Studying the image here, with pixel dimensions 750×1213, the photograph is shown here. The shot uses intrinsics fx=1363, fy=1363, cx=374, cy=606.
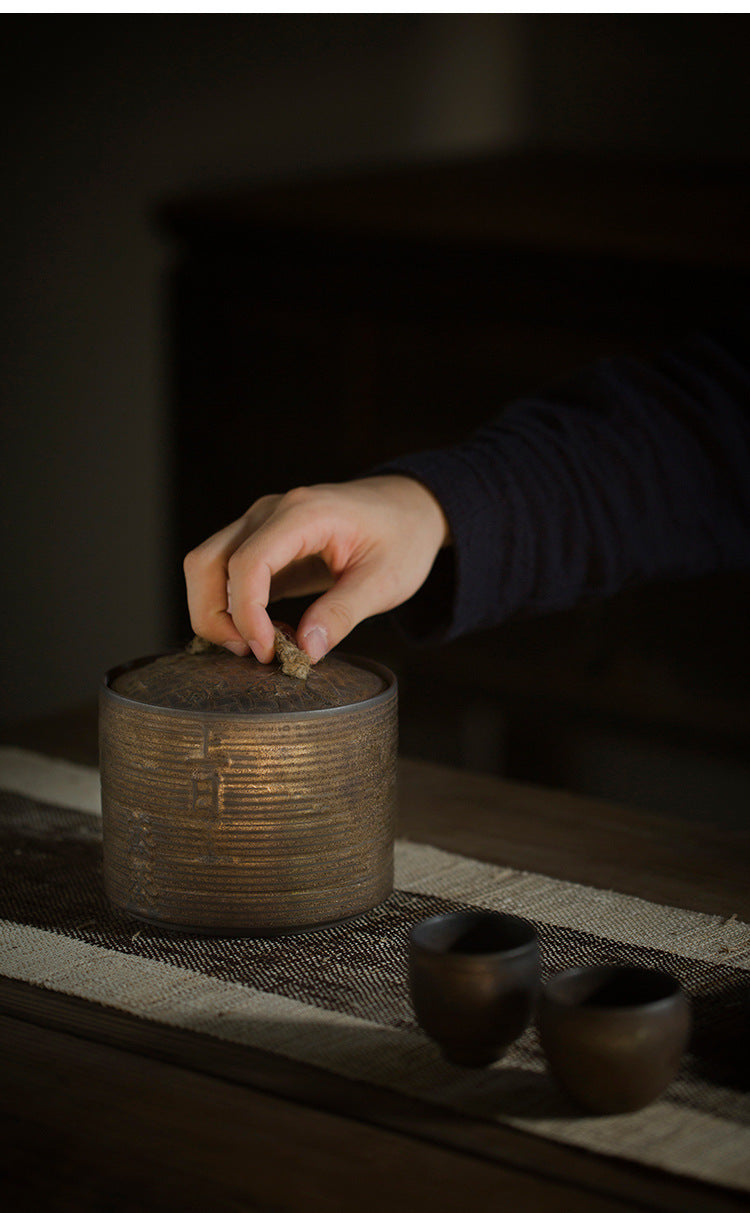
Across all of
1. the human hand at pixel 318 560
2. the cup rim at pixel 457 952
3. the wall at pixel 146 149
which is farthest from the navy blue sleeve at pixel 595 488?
the wall at pixel 146 149

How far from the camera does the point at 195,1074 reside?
81 cm

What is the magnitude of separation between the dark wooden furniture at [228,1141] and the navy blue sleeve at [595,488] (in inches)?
23.3

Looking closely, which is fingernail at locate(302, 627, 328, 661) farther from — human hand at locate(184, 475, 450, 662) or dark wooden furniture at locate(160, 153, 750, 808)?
dark wooden furniture at locate(160, 153, 750, 808)

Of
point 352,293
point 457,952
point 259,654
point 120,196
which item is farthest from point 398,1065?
point 120,196

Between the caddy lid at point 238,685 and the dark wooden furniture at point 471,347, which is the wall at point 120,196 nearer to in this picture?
the dark wooden furniture at point 471,347

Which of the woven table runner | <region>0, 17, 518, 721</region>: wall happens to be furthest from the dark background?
the woven table runner

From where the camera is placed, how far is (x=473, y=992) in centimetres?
77

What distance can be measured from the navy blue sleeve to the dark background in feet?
3.00

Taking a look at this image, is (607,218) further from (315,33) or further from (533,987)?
(533,987)

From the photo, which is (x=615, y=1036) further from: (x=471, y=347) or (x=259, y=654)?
(x=471, y=347)

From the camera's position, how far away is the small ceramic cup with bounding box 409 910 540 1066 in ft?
2.51

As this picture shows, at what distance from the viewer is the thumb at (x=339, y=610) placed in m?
1.05

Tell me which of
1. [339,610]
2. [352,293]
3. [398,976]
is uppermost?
[352,293]

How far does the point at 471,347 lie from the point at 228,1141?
1994 millimetres
